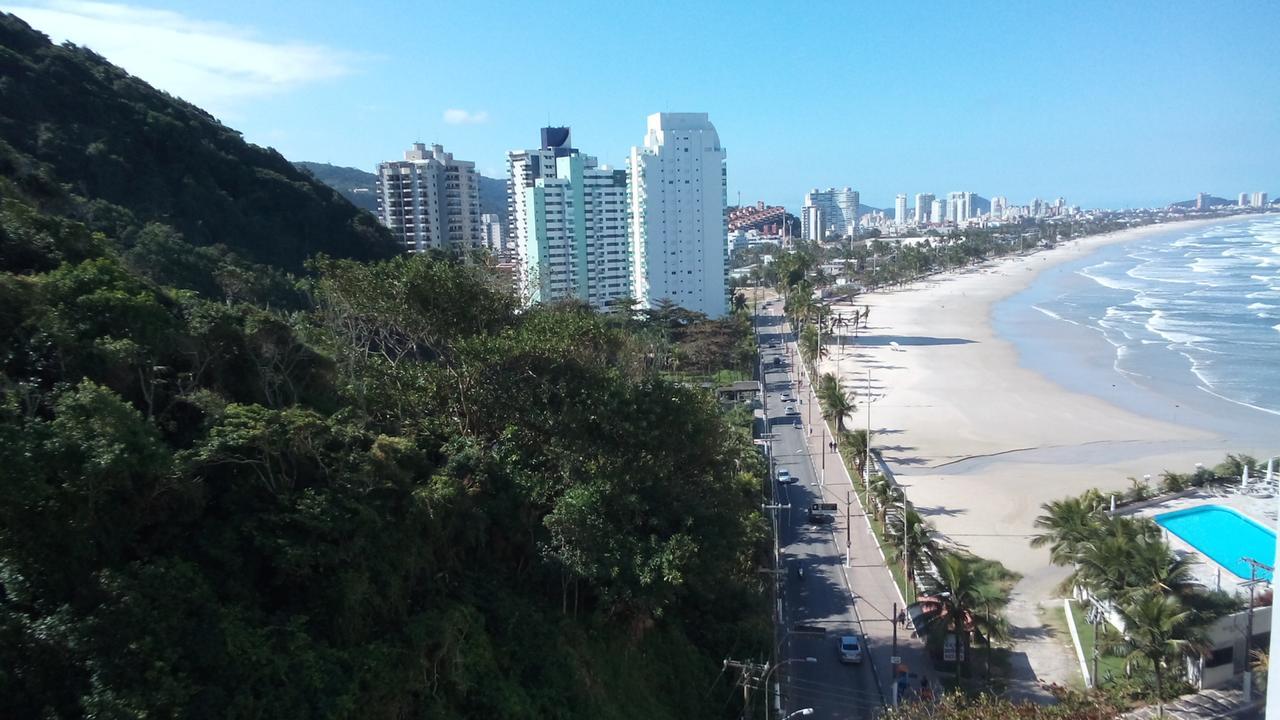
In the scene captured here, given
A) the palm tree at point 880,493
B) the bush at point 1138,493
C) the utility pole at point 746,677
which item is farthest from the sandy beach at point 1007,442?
the utility pole at point 746,677

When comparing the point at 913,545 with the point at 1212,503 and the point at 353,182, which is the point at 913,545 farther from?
the point at 353,182

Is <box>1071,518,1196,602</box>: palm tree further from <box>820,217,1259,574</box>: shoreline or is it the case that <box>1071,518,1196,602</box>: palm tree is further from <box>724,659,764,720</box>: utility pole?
<box>724,659,764,720</box>: utility pole

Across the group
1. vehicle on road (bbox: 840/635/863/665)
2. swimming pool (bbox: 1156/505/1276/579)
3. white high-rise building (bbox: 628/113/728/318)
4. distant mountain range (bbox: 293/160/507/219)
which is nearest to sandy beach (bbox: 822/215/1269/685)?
vehicle on road (bbox: 840/635/863/665)

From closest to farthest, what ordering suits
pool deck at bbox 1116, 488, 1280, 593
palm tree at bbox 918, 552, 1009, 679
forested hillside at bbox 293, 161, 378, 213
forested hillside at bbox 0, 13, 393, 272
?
palm tree at bbox 918, 552, 1009, 679
pool deck at bbox 1116, 488, 1280, 593
forested hillside at bbox 0, 13, 393, 272
forested hillside at bbox 293, 161, 378, 213

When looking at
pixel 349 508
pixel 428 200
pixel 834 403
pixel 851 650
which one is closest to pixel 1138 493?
pixel 834 403

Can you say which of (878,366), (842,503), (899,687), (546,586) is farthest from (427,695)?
(878,366)

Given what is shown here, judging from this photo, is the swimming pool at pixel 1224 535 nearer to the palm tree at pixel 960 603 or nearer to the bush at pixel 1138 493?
the bush at pixel 1138 493
